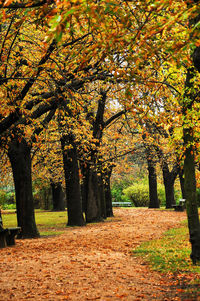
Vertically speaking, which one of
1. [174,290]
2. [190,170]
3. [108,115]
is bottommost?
[174,290]

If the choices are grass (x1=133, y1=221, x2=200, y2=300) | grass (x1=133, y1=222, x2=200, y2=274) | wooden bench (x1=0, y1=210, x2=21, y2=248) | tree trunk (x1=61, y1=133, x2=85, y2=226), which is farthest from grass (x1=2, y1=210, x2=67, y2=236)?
grass (x1=133, y1=221, x2=200, y2=300)

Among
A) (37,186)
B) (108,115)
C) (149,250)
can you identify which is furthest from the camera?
(37,186)

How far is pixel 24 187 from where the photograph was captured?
1380cm

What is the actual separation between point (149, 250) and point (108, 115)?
13.7m

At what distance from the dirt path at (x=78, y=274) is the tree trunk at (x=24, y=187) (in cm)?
253

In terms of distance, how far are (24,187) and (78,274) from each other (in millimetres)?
7086

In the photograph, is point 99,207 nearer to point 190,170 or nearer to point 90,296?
point 190,170

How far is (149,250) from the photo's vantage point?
32.3 ft

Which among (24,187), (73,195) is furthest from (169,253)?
(73,195)

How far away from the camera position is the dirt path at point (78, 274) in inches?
234

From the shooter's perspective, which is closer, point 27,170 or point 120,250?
point 120,250

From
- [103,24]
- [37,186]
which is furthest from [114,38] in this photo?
[37,186]

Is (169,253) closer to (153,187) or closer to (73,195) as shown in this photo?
(73,195)

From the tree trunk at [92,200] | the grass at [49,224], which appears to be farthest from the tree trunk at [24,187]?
the tree trunk at [92,200]
